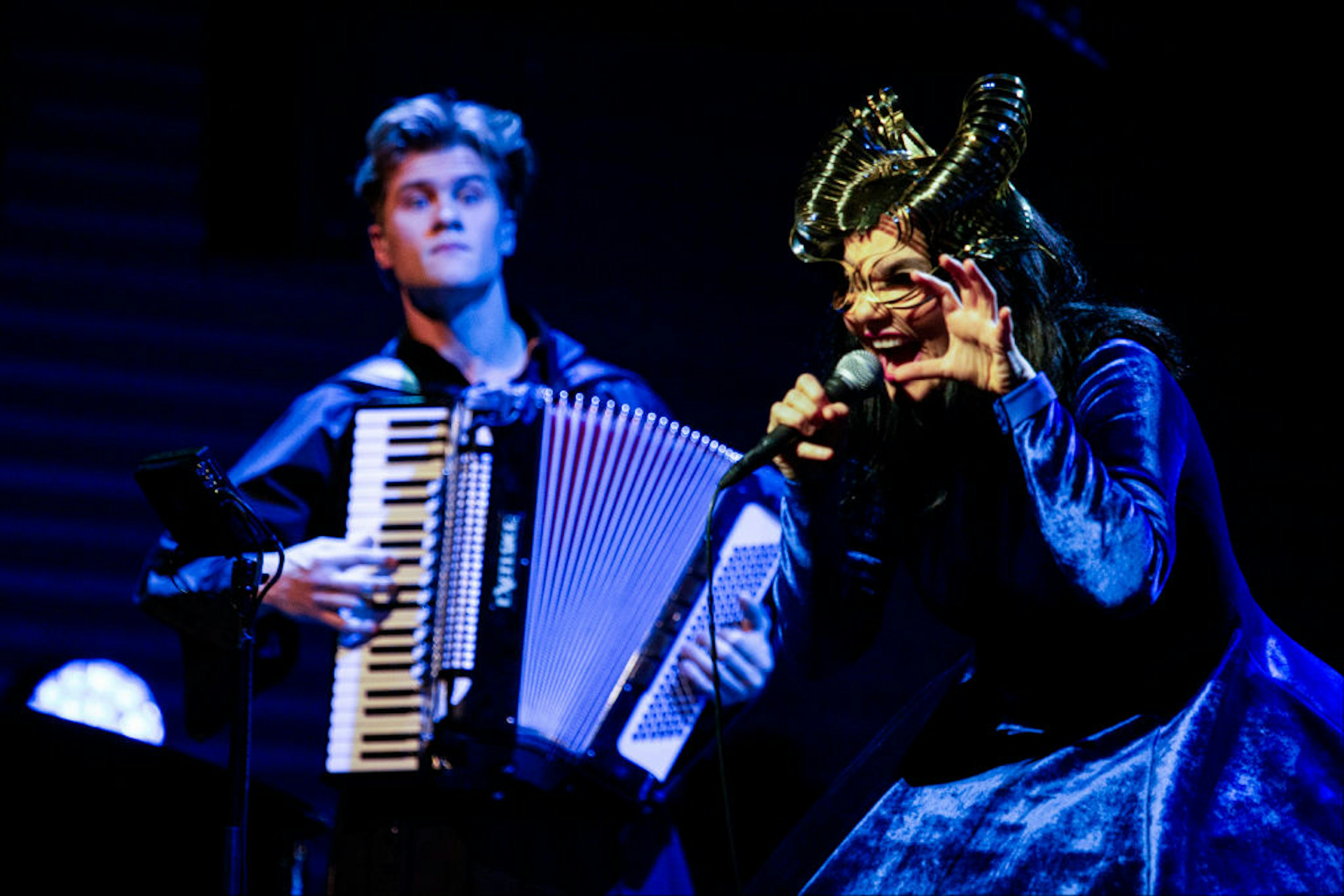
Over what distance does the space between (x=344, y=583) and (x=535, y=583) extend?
16.2 inches

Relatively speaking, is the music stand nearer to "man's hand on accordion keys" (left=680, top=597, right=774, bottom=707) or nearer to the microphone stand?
the microphone stand

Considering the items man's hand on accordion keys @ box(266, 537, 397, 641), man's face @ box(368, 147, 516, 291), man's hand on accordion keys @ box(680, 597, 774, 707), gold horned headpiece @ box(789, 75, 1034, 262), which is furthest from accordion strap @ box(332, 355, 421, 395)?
gold horned headpiece @ box(789, 75, 1034, 262)

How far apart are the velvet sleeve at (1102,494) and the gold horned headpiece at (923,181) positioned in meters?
0.41

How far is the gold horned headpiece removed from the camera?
215 centimetres

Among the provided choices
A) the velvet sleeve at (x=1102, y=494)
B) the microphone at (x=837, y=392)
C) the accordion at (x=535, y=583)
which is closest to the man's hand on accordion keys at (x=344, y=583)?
the accordion at (x=535, y=583)

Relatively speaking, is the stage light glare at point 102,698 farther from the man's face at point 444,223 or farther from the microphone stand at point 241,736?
the microphone stand at point 241,736

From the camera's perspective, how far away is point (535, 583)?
10.3ft


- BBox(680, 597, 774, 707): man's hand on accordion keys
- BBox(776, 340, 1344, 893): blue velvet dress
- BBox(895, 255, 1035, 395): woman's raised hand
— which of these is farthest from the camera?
BBox(680, 597, 774, 707): man's hand on accordion keys

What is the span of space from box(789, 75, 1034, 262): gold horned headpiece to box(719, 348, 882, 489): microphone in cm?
22

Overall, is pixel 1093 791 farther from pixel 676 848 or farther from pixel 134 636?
pixel 134 636

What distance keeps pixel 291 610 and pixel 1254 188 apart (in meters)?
3.09

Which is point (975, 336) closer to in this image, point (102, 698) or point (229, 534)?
point (229, 534)

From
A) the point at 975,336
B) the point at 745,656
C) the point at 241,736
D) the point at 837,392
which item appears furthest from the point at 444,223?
the point at 975,336

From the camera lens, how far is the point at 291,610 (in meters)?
3.28
